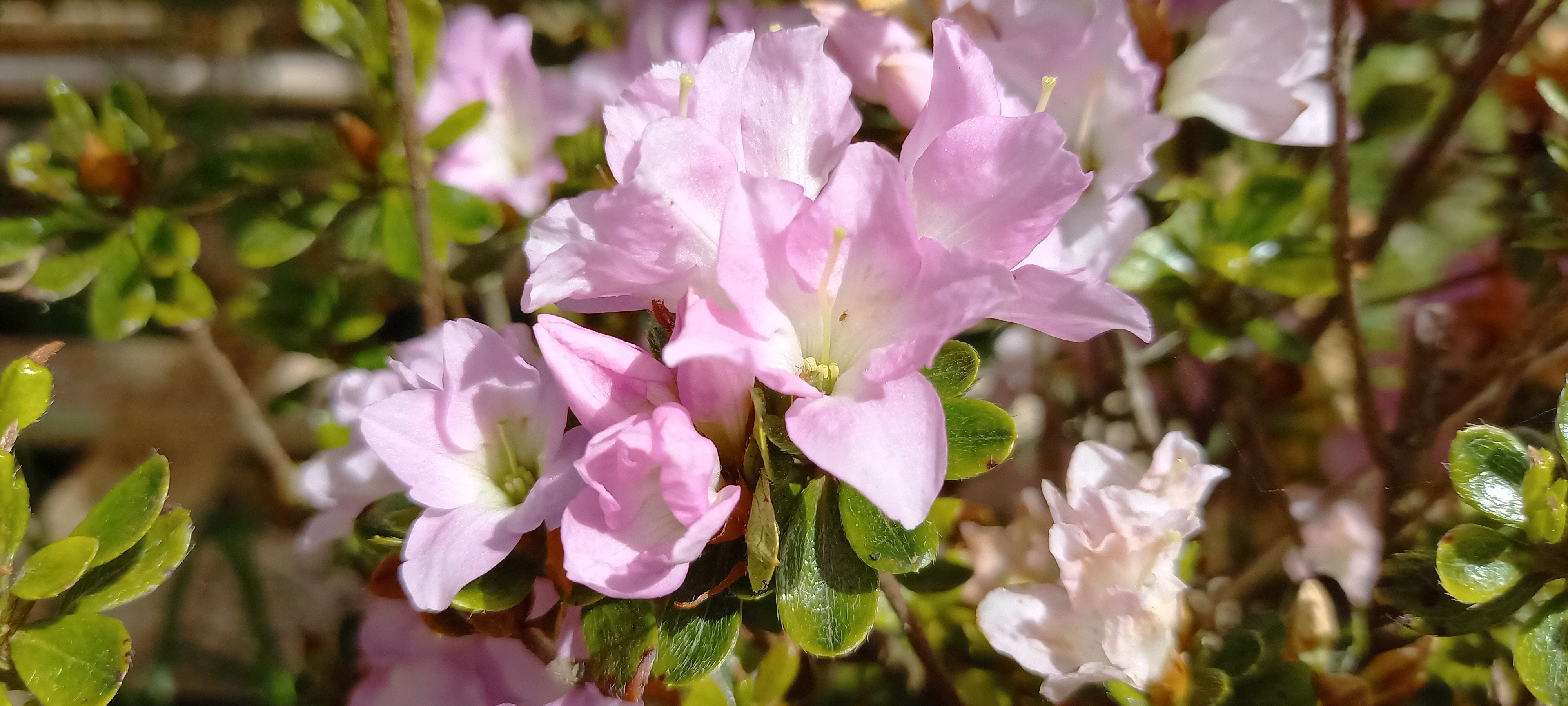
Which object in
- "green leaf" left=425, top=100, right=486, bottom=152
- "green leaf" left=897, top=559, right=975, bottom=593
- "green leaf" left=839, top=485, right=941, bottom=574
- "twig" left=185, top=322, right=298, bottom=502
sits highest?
"green leaf" left=425, top=100, right=486, bottom=152

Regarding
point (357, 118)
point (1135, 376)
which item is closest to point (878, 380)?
point (1135, 376)

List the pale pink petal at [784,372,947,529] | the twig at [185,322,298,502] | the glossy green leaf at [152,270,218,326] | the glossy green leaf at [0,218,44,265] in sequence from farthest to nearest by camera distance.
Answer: the twig at [185,322,298,502], the glossy green leaf at [152,270,218,326], the glossy green leaf at [0,218,44,265], the pale pink petal at [784,372,947,529]

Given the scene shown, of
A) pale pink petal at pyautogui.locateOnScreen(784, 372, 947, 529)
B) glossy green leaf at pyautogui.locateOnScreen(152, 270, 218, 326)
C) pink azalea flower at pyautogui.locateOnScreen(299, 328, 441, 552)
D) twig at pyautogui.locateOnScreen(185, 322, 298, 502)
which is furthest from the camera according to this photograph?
twig at pyautogui.locateOnScreen(185, 322, 298, 502)

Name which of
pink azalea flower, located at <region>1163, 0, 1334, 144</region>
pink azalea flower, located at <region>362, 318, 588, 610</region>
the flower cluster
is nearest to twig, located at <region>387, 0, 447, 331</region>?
pink azalea flower, located at <region>362, 318, 588, 610</region>

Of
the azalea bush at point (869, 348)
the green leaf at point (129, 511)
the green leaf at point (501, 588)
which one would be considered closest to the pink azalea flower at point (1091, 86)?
the azalea bush at point (869, 348)

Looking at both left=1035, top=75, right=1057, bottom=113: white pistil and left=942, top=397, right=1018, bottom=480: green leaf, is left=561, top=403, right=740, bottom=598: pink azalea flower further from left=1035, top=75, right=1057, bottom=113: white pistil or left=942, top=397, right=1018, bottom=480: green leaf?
left=1035, top=75, right=1057, bottom=113: white pistil

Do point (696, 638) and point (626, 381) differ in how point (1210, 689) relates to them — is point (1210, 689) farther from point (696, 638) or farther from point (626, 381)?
point (626, 381)
